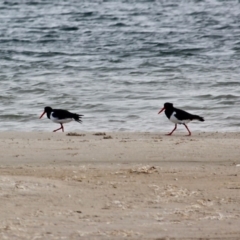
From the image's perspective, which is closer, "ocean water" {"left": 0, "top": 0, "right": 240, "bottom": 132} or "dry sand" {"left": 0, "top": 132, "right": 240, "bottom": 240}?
"dry sand" {"left": 0, "top": 132, "right": 240, "bottom": 240}

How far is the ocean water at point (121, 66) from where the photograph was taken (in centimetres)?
1377

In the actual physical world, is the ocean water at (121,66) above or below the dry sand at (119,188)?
below

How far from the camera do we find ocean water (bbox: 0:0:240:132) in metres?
13.8

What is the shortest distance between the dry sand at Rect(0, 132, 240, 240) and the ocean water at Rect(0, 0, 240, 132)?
303 centimetres

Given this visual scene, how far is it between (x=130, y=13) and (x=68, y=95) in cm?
1996

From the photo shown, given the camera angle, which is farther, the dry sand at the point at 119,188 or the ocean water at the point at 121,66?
the ocean water at the point at 121,66

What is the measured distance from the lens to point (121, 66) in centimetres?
2002

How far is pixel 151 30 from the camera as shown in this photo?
2847 cm

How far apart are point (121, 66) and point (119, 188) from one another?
12720 mm

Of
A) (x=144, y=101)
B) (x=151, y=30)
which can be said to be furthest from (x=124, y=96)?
(x=151, y=30)

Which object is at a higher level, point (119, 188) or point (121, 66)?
point (119, 188)

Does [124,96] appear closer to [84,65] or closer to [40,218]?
[84,65]

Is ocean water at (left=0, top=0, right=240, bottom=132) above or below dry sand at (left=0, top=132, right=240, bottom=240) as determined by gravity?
below

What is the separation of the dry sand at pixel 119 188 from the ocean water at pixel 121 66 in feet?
9.95
